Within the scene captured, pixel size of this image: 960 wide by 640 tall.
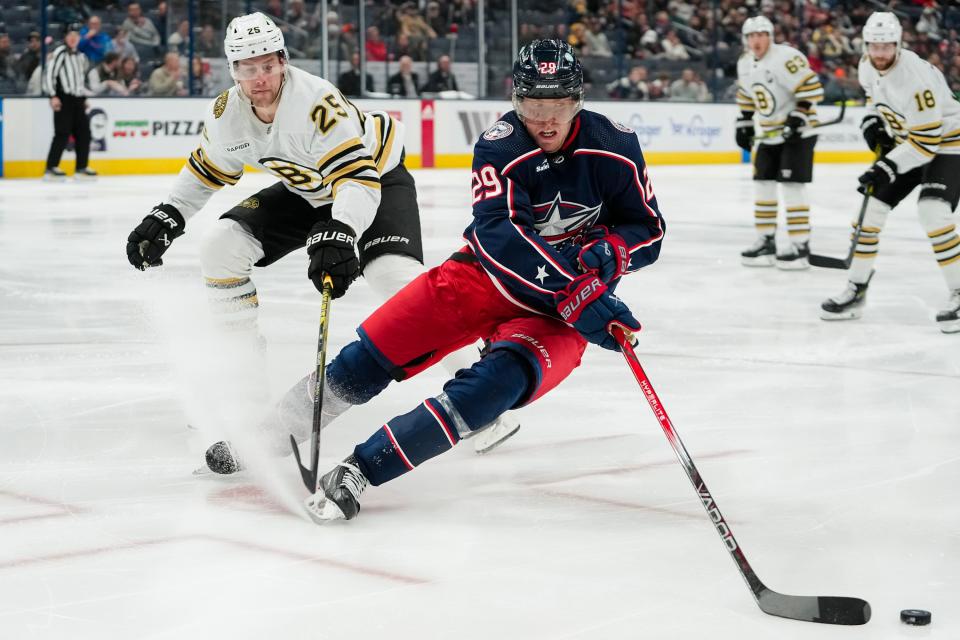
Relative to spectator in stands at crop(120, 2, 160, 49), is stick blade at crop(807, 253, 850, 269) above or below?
below

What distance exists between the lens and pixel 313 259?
305 centimetres

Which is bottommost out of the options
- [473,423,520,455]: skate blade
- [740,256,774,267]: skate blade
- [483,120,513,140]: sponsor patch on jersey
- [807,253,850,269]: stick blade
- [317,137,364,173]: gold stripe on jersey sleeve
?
[740,256,774,267]: skate blade

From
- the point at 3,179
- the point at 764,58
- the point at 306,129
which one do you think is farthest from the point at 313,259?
the point at 3,179

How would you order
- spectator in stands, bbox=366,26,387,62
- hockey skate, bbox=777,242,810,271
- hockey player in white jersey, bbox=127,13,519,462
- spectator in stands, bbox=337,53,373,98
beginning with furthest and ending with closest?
spectator in stands, bbox=366,26,387,62 < spectator in stands, bbox=337,53,373,98 < hockey skate, bbox=777,242,810,271 < hockey player in white jersey, bbox=127,13,519,462

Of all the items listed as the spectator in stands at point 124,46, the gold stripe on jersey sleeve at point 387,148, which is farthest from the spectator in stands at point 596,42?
the gold stripe on jersey sleeve at point 387,148

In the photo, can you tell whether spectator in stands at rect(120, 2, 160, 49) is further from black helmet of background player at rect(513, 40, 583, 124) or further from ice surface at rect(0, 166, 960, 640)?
black helmet of background player at rect(513, 40, 583, 124)

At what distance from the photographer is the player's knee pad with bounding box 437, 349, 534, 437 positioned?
272 centimetres

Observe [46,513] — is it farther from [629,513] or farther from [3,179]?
[3,179]

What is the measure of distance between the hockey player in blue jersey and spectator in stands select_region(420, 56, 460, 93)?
39.9 ft

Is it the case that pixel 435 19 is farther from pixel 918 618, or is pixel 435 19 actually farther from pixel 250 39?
pixel 918 618

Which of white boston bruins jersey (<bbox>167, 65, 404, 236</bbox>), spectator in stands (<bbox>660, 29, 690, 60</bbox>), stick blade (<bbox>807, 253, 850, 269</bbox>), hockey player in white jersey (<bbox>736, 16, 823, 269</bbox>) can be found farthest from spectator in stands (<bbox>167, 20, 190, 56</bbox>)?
white boston bruins jersey (<bbox>167, 65, 404, 236</bbox>)

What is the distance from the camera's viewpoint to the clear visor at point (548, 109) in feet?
9.07

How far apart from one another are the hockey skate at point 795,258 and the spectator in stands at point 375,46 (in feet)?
27.2

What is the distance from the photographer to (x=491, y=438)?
11.3 feet
